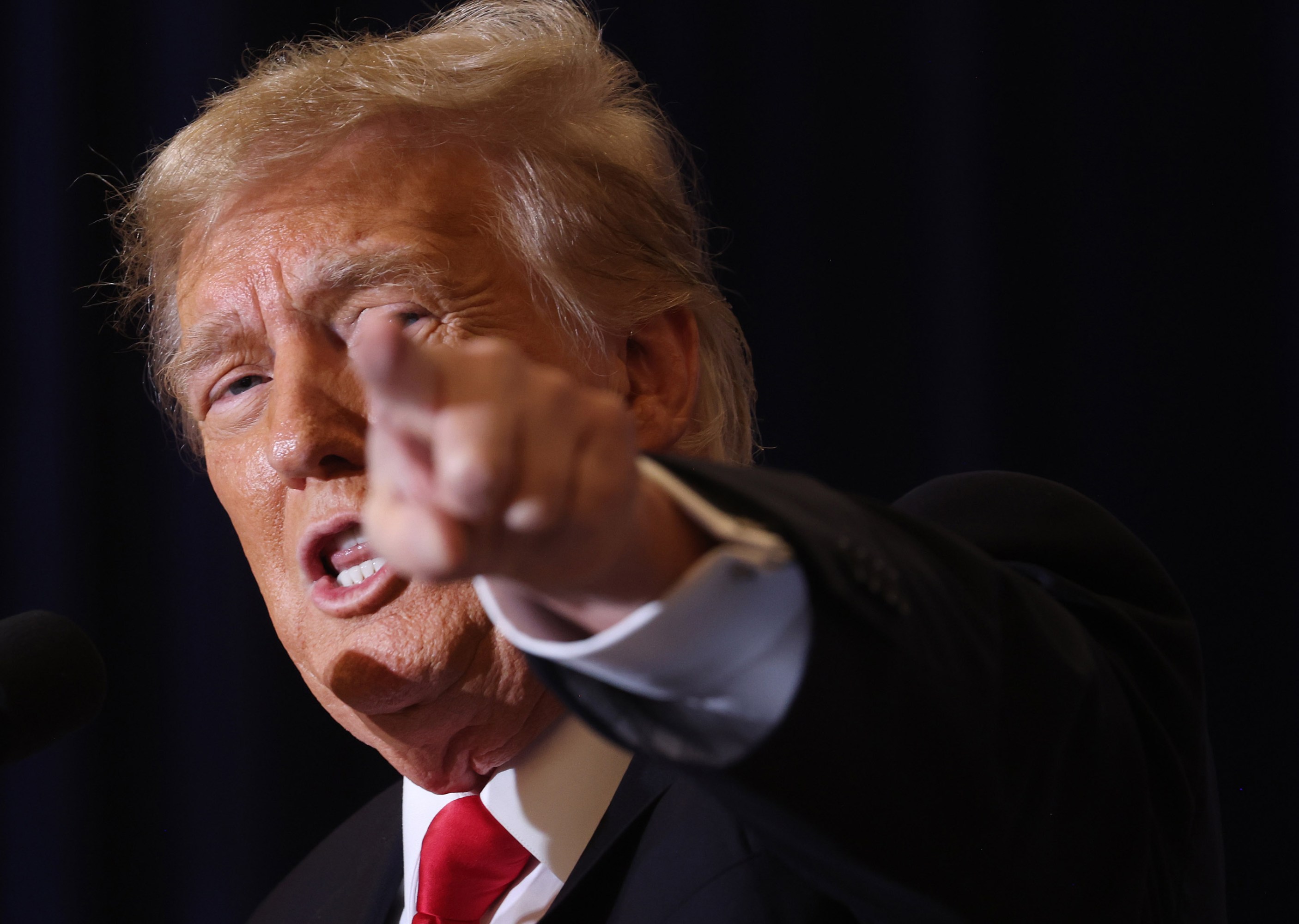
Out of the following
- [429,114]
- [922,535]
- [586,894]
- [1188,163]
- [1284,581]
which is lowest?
[1284,581]

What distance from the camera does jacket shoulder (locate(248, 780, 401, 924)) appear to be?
1.10 m

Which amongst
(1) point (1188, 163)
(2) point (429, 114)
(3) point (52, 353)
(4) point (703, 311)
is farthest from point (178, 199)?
(1) point (1188, 163)

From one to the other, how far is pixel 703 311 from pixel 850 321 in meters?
0.50

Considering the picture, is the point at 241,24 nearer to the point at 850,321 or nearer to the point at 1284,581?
the point at 850,321

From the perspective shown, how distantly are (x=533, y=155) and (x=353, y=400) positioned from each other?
0.30 m

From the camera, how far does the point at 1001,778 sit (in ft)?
1.72

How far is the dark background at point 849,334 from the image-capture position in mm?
1455

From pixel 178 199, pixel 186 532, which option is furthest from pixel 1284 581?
pixel 186 532

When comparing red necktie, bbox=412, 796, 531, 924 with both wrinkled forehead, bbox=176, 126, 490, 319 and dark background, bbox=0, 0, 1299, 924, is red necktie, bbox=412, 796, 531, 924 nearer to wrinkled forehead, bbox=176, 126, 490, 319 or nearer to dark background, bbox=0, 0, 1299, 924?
wrinkled forehead, bbox=176, 126, 490, 319

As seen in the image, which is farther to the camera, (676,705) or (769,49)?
(769,49)

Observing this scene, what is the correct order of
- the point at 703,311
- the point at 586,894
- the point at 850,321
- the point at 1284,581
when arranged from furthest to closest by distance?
the point at 850,321
the point at 1284,581
the point at 703,311
the point at 586,894

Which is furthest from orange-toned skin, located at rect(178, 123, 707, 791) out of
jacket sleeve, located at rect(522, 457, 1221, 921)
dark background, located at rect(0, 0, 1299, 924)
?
dark background, located at rect(0, 0, 1299, 924)

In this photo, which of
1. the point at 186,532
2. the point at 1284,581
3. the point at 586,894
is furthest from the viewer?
the point at 186,532

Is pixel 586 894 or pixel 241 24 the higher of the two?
pixel 241 24
